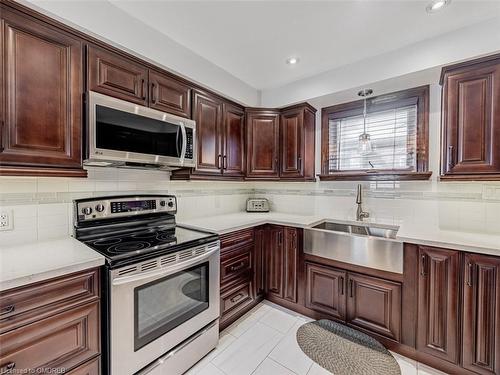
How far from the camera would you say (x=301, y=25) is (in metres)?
1.71

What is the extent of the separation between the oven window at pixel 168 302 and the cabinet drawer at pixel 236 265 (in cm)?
28

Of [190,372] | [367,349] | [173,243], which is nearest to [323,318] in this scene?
[367,349]

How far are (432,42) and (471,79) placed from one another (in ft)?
1.38

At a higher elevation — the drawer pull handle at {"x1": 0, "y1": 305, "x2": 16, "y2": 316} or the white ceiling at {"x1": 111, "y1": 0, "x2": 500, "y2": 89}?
the white ceiling at {"x1": 111, "y1": 0, "x2": 500, "y2": 89}

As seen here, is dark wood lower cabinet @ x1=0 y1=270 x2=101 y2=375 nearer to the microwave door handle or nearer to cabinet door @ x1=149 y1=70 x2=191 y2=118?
the microwave door handle

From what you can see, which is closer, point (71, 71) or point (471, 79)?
point (71, 71)

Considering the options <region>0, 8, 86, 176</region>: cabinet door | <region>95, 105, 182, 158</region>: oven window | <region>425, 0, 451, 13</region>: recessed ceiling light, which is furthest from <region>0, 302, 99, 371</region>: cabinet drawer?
<region>425, 0, 451, 13</region>: recessed ceiling light

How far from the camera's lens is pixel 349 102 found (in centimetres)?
255

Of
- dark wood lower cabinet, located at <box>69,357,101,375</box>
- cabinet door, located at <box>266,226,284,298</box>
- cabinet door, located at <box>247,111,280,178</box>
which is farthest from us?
cabinet door, located at <box>247,111,280,178</box>

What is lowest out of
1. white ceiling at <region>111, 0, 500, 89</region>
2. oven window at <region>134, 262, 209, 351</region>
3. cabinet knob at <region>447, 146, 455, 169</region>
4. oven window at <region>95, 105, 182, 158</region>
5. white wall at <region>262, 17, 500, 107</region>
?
oven window at <region>134, 262, 209, 351</region>

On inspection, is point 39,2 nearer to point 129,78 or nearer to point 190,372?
point 129,78

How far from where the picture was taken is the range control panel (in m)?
1.60

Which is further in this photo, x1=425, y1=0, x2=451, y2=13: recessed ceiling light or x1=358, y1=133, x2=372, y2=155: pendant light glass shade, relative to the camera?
x1=358, y1=133, x2=372, y2=155: pendant light glass shade

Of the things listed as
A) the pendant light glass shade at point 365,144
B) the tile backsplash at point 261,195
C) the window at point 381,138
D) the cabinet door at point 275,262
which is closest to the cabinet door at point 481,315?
the tile backsplash at point 261,195
